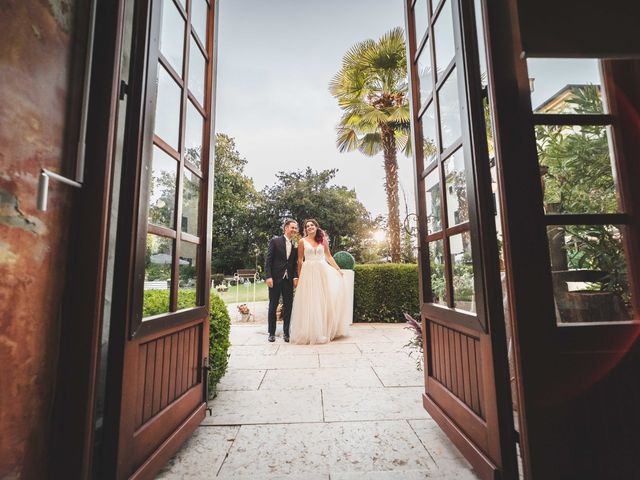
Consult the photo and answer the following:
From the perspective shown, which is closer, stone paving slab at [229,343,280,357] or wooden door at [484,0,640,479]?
wooden door at [484,0,640,479]

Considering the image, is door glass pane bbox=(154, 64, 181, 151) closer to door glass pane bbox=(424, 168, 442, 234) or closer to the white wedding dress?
door glass pane bbox=(424, 168, 442, 234)

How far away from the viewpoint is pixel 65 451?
1067mm

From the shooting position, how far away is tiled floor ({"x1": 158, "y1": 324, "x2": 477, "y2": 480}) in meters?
1.53

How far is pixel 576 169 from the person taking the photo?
139cm

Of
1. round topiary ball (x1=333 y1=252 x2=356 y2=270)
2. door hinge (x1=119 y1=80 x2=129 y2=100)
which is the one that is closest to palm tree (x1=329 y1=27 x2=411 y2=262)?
round topiary ball (x1=333 y1=252 x2=356 y2=270)

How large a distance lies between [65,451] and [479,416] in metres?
1.70

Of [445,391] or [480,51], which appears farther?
[445,391]

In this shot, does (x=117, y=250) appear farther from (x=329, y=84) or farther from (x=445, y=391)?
(x=329, y=84)

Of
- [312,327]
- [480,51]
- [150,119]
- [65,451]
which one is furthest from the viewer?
[312,327]

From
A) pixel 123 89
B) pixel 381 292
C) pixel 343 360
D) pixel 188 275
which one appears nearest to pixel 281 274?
pixel 343 360

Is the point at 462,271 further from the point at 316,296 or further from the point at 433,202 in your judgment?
the point at 316,296

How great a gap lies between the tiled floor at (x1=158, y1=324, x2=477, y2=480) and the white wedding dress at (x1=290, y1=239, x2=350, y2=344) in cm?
93

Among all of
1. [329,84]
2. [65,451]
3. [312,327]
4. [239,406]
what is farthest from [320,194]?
[65,451]

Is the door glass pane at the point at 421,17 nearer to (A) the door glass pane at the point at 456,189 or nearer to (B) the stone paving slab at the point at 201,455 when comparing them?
(A) the door glass pane at the point at 456,189
